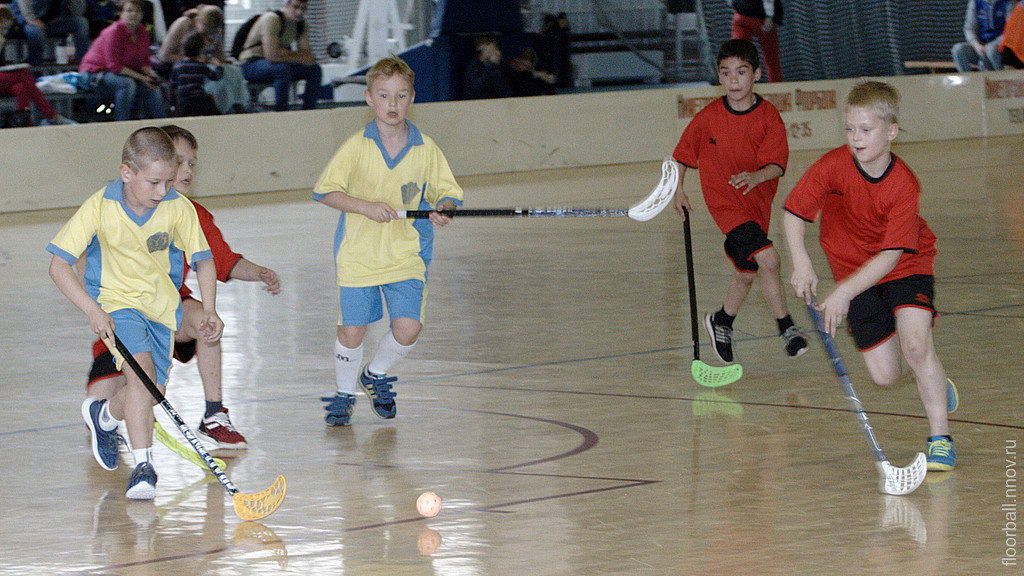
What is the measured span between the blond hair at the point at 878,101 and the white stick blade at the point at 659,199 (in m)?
1.17

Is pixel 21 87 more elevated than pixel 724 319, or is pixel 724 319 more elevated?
pixel 21 87

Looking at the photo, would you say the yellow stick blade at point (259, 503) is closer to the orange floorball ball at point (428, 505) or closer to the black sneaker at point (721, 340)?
the orange floorball ball at point (428, 505)

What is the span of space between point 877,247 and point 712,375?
129 cm

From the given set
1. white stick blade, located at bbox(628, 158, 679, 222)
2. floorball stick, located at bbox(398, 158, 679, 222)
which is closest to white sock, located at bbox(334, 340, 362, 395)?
floorball stick, located at bbox(398, 158, 679, 222)

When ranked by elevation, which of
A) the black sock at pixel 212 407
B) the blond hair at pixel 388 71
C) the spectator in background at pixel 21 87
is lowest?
the black sock at pixel 212 407

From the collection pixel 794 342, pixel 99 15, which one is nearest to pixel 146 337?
pixel 794 342

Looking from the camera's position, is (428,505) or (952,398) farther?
(952,398)

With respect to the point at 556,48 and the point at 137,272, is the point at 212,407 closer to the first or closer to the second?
the point at 137,272

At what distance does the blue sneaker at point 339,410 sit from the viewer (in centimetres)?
568

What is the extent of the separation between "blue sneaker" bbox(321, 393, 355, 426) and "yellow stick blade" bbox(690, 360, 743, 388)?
1566 millimetres

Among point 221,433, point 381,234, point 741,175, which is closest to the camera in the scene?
point 221,433

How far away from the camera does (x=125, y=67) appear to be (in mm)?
15453

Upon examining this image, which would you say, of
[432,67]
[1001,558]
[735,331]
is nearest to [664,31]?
[432,67]

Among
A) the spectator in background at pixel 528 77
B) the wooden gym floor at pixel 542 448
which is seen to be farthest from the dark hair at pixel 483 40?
the wooden gym floor at pixel 542 448
